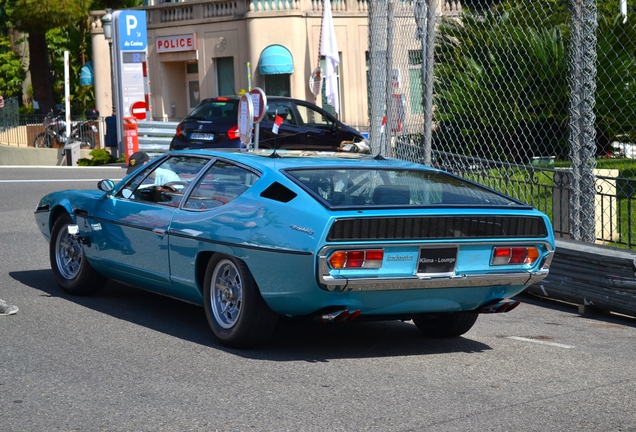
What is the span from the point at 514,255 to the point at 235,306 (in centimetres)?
181

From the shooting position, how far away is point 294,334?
24.7ft

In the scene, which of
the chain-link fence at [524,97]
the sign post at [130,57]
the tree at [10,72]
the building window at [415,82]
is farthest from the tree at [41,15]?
the building window at [415,82]

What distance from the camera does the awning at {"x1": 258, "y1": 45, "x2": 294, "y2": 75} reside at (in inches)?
1463

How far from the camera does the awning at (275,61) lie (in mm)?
37156

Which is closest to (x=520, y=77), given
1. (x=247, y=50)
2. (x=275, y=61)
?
(x=275, y=61)

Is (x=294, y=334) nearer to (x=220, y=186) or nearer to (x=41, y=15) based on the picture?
(x=220, y=186)

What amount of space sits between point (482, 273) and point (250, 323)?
147 centimetres

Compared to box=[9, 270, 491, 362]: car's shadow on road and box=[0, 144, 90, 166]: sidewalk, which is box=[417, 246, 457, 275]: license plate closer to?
box=[9, 270, 491, 362]: car's shadow on road

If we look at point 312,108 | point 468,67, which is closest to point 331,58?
point 312,108

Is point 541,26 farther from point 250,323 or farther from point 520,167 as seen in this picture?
point 250,323

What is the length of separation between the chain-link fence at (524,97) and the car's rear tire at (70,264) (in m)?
4.00

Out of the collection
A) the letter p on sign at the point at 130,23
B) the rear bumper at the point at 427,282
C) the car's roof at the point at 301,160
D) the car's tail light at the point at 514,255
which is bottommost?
the rear bumper at the point at 427,282

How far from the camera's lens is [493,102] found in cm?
1105

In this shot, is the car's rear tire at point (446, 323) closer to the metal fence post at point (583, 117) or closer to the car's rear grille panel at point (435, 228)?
the car's rear grille panel at point (435, 228)
